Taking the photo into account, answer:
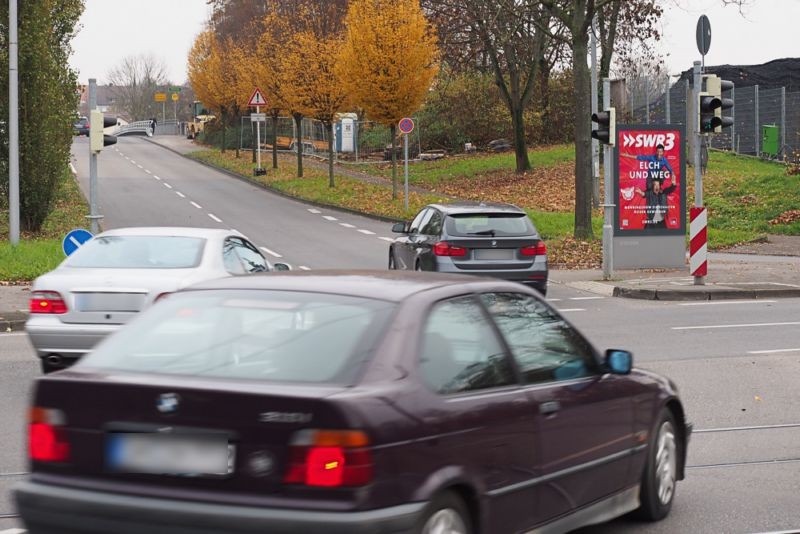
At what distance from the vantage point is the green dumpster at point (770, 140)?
43.8 m

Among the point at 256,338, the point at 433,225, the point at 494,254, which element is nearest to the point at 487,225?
the point at 494,254

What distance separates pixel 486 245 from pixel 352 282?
40.1ft

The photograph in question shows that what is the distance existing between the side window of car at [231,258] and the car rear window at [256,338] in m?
6.27

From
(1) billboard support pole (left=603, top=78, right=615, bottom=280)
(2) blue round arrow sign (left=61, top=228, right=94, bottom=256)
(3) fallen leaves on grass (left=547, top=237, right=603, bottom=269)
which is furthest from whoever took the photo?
(3) fallen leaves on grass (left=547, top=237, right=603, bottom=269)

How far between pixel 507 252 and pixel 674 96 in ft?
130

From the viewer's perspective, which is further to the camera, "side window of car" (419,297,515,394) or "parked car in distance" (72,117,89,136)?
"parked car in distance" (72,117,89,136)

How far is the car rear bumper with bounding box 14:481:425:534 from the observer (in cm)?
435

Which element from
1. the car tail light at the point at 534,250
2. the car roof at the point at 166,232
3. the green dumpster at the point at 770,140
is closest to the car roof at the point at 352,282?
the car roof at the point at 166,232

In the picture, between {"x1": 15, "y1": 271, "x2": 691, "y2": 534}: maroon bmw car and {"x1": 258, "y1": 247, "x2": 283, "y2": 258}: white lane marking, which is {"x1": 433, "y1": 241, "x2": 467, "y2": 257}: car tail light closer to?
{"x1": 258, "y1": 247, "x2": 283, "y2": 258}: white lane marking

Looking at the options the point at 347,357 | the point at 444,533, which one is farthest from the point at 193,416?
the point at 444,533

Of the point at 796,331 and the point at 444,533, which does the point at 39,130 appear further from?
the point at 444,533

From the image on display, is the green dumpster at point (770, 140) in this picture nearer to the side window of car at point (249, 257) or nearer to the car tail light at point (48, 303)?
the side window of car at point (249, 257)

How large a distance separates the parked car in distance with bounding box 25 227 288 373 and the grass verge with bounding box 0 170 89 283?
9798 millimetres

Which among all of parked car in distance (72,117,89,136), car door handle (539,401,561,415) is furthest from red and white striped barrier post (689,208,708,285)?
parked car in distance (72,117,89,136)
